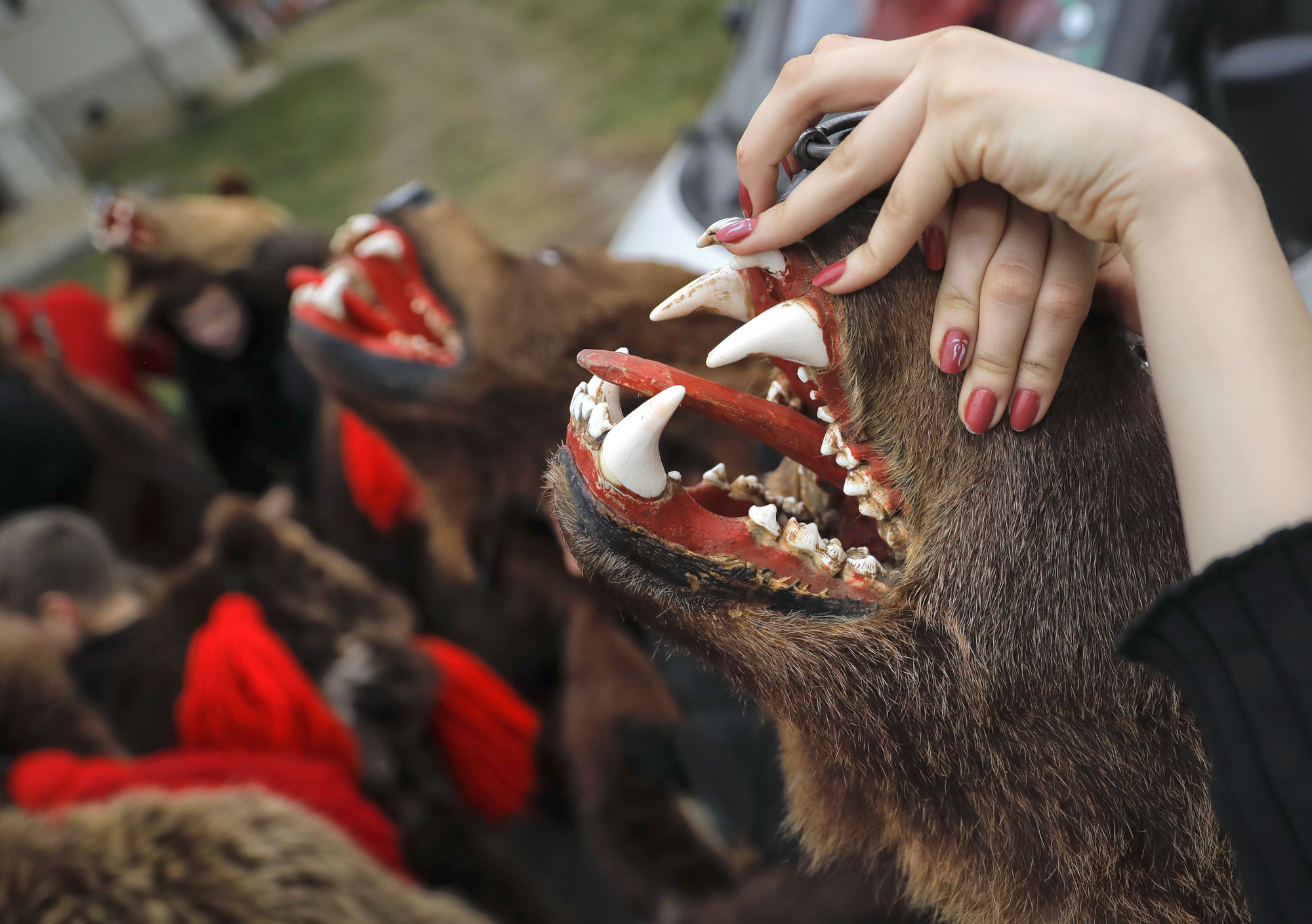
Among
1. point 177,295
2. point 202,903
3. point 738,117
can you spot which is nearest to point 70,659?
point 202,903

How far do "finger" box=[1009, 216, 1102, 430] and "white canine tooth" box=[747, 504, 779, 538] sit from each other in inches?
13.2

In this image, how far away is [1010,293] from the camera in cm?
87

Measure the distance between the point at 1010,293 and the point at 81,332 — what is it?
5168 millimetres

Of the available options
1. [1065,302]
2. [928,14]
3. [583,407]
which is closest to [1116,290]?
[1065,302]

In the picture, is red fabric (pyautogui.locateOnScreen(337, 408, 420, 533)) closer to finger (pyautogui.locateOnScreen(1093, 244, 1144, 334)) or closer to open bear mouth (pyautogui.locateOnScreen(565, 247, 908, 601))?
open bear mouth (pyautogui.locateOnScreen(565, 247, 908, 601))

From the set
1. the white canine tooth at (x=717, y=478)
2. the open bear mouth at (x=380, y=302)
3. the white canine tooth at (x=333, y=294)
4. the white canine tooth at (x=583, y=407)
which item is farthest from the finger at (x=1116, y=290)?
the white canine tooth at (x=333, y=294)

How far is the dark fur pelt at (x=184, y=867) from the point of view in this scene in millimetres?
1367

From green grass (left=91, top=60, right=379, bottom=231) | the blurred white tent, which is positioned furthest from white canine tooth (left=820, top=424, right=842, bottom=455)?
the blurred white tent

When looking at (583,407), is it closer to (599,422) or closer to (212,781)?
(599,422)

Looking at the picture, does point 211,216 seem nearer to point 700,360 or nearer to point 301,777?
point 301,777

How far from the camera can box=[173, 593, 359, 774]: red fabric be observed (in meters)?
2.19

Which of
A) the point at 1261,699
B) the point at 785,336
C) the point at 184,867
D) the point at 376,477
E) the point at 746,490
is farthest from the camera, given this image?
the point at 376,477

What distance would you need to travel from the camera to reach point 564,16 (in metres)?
12.8

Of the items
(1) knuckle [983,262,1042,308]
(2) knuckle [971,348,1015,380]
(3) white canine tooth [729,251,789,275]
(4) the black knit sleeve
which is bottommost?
(4) the black knit sleeve
